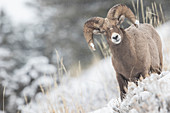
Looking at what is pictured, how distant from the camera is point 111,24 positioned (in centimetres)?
227

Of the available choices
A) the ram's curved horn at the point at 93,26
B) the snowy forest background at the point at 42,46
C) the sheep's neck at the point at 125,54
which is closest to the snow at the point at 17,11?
the snowy forest background at the point at 42,46

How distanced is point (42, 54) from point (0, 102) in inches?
83.1

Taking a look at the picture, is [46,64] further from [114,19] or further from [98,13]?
[114,19]

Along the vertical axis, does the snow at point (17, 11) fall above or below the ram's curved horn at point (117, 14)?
above

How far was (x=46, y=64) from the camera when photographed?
7.48 meters

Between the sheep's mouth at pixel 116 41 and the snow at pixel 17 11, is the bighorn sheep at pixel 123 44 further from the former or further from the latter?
the snow at pixel 17 11

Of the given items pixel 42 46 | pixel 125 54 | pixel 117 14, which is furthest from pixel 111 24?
pixel 42 46

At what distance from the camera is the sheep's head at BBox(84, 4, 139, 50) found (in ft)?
7.27

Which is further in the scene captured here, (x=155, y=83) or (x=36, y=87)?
(x=36, y=87)

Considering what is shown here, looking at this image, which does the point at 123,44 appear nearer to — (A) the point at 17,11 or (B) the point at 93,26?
(B) the point at 93,26

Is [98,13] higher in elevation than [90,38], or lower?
higher

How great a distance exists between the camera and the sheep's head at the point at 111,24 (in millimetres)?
2217

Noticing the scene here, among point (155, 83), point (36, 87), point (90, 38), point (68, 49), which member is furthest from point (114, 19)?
point (68, 49)

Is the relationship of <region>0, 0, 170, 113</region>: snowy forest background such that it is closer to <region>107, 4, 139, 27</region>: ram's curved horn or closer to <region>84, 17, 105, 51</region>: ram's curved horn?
<region>84, 17, 105, 51</region>: ram's curved horn
